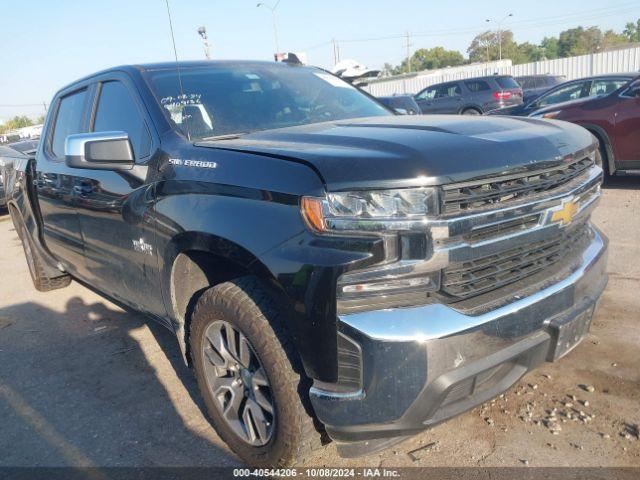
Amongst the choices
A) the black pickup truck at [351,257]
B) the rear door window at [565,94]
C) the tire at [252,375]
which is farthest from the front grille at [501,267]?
the rear door window at [565,94]

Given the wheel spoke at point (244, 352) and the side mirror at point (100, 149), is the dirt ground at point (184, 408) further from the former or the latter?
the side mirror at point (100, 149)

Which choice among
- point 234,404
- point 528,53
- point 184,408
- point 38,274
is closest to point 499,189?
point 234,404

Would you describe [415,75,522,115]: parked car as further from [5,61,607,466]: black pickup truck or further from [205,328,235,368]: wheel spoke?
[205,328,235,368]: wheel spoke

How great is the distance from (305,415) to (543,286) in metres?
1.09

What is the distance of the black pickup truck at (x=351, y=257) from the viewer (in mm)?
1937

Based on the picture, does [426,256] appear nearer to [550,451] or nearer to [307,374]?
[307,374]

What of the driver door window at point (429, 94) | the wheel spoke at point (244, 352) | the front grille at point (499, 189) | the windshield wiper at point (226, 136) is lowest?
the wheel spoke at point (244, 352)

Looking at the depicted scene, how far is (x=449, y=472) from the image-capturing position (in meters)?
2.40

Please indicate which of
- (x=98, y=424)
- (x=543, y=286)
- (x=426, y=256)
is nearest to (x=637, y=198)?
(x=543, y=286)

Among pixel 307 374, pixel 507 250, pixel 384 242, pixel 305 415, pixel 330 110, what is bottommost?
pixel 305 415

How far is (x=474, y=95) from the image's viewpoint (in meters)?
18.9

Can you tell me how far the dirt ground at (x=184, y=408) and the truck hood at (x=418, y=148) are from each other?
127cm

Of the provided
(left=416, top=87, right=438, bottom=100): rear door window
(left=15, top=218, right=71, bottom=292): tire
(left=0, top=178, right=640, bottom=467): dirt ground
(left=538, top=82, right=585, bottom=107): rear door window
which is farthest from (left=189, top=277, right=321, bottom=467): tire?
(left=416, top=87, right=438, bottom=100): rear door window

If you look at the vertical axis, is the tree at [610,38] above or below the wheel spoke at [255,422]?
above
